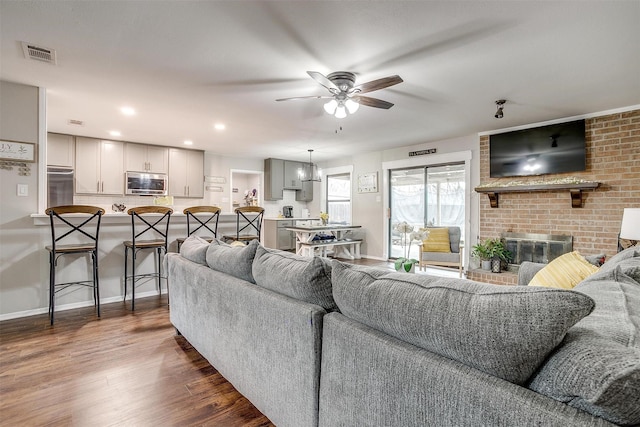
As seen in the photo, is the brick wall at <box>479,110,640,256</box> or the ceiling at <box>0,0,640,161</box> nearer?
the ceiling at <box>0,0,640,161</box>

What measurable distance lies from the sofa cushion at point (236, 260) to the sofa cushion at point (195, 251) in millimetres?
191

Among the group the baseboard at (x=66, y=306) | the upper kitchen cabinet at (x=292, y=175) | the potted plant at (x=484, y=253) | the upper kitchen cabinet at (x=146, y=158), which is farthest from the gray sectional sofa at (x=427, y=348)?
the upper kitchen cabinet at (x=292, y=175)

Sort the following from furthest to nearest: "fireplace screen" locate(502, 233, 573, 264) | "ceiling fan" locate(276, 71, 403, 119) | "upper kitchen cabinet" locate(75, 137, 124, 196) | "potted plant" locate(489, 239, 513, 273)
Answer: "upper kitchen cabinet" locate(75, 137, 124, 196) → "potted plant" locate(489, 239, 513, 273) → "fireplace screen" locate(502, 233, 573, 264) → "ceiling fan" locate(276, 71, 403, 119)

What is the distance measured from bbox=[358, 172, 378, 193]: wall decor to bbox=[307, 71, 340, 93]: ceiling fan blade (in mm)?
3994

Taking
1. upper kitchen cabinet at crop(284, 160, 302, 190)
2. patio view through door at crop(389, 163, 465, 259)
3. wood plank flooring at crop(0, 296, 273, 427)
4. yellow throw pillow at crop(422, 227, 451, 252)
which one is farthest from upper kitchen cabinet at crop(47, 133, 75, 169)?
yellow throw pillow at crop(422, 227, 451, 252)

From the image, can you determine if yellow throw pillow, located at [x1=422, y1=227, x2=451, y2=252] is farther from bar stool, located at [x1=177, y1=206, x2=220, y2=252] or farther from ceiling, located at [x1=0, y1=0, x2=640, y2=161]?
bar stool, located at [x1=177, y1=206, x2=220, y2=252]

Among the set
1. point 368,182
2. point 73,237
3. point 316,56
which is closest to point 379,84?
point 316,56

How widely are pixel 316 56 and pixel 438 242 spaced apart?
3.62 m

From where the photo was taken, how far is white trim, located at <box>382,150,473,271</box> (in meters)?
5.20

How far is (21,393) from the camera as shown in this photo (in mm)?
1808

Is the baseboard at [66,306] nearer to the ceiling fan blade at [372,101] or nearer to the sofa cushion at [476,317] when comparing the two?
the ceiling fan blade at [372,101]

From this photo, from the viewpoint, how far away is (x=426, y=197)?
19.4 ft

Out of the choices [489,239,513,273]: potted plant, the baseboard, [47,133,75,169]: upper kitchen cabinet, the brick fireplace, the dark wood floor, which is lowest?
the dark wood floor

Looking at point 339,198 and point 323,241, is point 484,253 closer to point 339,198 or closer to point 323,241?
point 323,241
